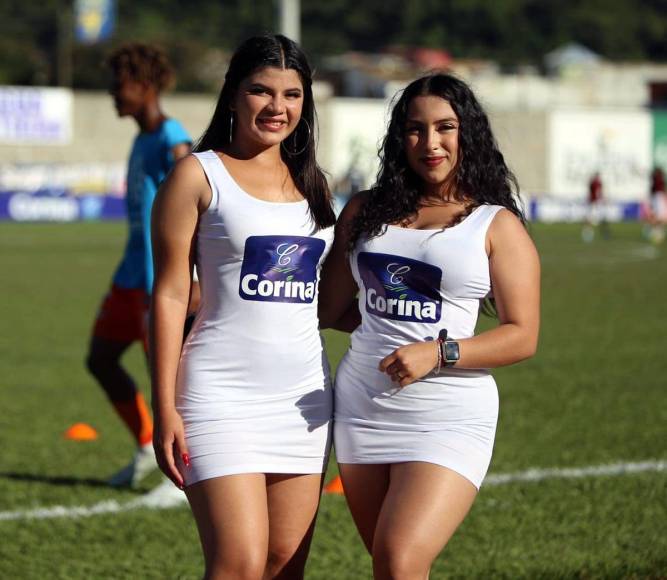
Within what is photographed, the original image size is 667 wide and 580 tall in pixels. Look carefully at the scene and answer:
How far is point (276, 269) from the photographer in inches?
153

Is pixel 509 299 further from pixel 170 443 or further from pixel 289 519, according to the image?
pixel 170 443

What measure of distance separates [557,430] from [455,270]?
16.7 feet

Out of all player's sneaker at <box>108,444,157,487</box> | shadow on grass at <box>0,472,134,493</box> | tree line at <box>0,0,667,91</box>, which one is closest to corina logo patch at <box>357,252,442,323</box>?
player's sneaker at <box>108,444,157,487</box>

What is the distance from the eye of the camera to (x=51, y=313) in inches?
653

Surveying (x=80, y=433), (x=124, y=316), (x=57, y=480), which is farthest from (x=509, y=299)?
(x=80, y=433)

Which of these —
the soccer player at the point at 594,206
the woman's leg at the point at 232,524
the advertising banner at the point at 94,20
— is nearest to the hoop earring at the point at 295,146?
the woman's leg at the point at 232,524

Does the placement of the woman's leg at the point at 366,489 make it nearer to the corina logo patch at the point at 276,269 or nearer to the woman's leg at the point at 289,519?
the woman's leg at the point at 289,519

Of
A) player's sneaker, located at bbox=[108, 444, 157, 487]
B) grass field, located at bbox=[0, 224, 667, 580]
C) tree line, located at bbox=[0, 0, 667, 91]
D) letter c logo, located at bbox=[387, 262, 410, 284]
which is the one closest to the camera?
letter c logo, located at bbox=[387, 262, 410, 284]

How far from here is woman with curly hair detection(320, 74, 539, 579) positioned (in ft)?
12.8

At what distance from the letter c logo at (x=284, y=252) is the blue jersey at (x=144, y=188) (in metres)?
2.98

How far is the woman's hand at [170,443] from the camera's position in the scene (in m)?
3.79

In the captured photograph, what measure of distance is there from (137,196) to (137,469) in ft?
4.99

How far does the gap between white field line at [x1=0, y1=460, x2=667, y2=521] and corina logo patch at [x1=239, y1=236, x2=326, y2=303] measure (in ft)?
10.4

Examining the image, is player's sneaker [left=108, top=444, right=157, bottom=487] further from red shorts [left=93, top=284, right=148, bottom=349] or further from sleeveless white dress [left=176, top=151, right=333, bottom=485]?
sleeveless white dress [left=176, top=151, right=333, bottom=485]
